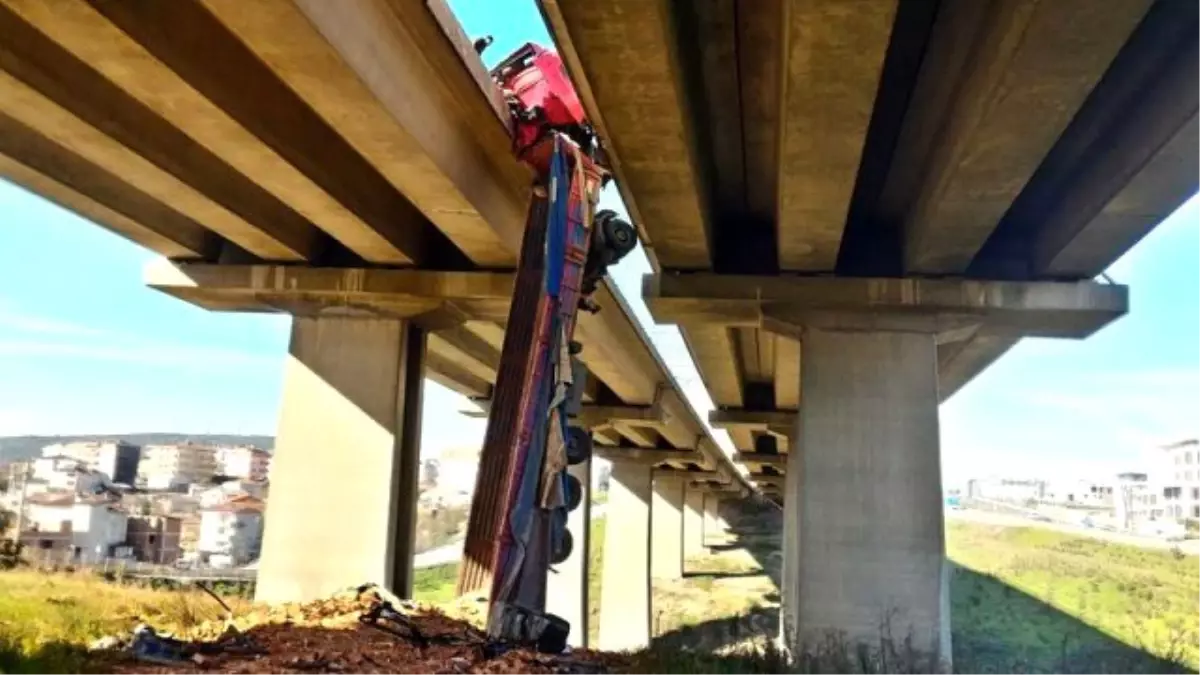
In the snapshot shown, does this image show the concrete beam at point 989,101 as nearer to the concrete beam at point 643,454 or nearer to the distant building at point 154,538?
the concrete beam at point 643,454

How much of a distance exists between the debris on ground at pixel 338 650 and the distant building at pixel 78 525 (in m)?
57.3

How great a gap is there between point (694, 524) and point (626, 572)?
127 feet

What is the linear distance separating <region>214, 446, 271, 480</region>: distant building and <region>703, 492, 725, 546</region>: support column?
238 feet

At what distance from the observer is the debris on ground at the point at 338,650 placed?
29.3 ft

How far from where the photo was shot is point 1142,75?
33.6ft

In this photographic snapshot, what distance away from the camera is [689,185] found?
12.6 metres

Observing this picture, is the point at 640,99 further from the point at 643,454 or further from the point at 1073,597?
the point at 1073,597

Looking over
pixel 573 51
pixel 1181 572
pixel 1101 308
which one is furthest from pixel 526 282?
pixel 1181 572

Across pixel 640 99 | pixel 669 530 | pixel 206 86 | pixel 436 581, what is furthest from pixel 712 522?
pixel 206 86

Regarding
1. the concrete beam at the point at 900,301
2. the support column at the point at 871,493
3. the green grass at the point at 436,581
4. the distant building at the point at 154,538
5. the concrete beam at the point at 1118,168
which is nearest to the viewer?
the concrete beam at the point at 1118,168

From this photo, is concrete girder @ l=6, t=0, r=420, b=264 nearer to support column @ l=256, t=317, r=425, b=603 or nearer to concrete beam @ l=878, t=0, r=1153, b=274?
support column @ l=256, t=317, r=425, b=603

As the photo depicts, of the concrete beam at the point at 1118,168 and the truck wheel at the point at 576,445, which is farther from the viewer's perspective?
the truck wheel at the point at 576,445

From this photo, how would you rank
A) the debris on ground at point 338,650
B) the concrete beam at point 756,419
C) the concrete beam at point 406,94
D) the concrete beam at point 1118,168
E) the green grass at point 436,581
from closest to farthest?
the concrete beam at point 406,94, the debris on ground at point 338,650, the concrete beam at point 1118,168, the concrete beam at point 756,419, the green grass at point 436,581

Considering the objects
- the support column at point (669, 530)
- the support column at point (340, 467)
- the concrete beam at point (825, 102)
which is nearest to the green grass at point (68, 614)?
the support column at point (340, 467)
